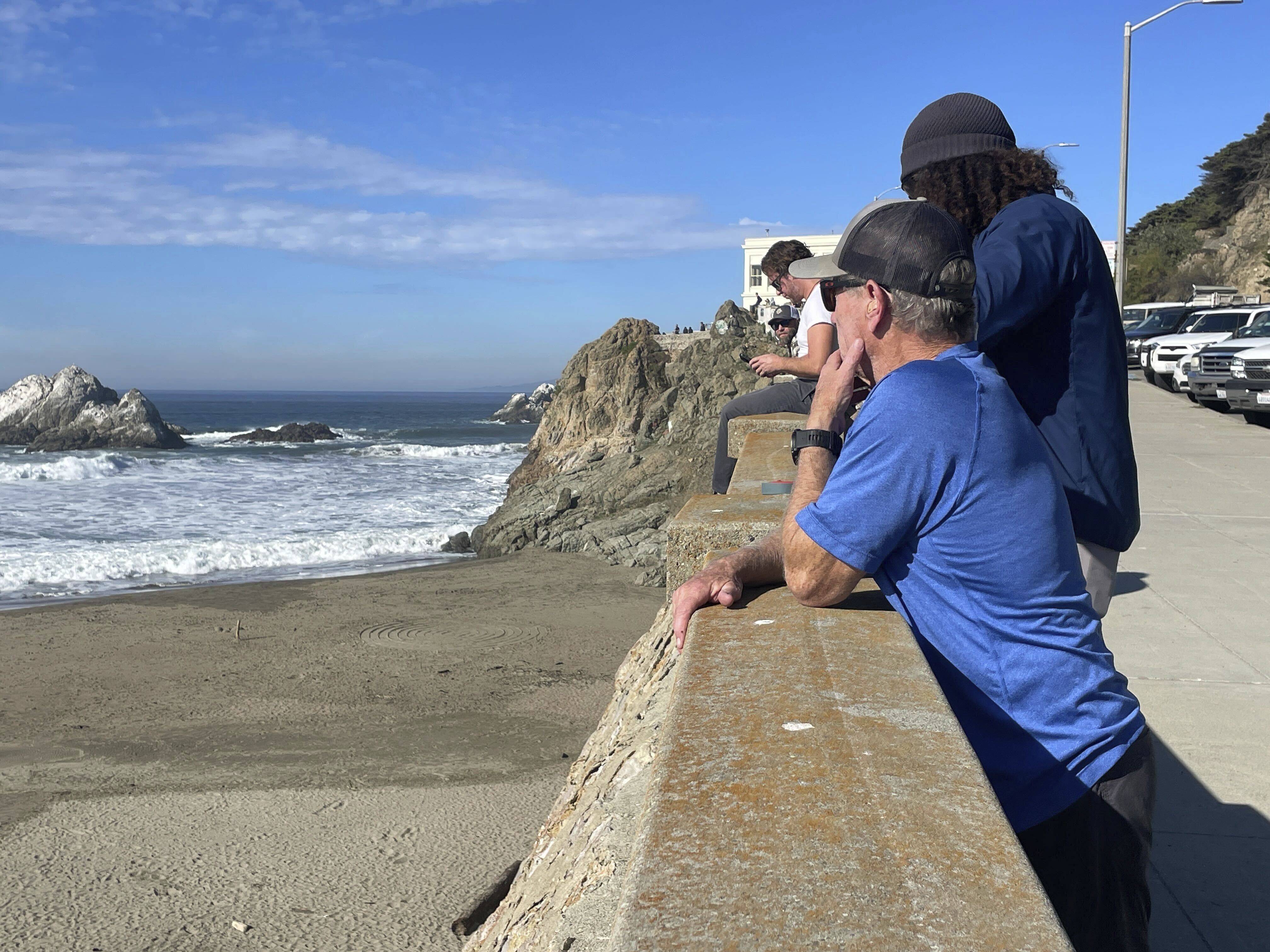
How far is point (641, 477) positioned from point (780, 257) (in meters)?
11.6

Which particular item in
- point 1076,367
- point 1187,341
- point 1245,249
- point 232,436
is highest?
point 1245,249

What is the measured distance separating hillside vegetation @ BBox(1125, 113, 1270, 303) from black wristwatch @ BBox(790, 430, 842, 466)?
173 feet

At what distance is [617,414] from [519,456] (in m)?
16.3

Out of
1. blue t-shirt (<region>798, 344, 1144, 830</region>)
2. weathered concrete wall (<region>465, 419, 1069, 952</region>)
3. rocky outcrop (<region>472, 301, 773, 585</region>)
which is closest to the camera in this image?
weathered concrete wall (<region>465, 419, 1069, 952</region>)

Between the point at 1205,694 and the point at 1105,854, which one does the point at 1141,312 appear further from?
the point at 1105,854

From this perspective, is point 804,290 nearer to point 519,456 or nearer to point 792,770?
point 792,770

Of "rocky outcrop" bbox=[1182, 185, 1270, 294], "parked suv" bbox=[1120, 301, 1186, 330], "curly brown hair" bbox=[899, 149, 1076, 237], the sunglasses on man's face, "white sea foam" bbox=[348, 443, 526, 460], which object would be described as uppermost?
"rocky outcrop" bbox=[1182, 185, 1270, 294]

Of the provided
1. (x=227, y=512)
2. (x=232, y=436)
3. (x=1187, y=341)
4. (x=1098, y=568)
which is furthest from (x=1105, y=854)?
(x=232, y=436)

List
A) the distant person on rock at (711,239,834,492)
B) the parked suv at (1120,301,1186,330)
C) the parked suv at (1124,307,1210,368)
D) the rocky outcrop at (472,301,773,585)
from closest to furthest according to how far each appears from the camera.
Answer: the distant person on rock at (711,239,834,492) → the rocky outcrop at (472,301,773,585) → the parked suv at (1124,307,1210,368) → the parked suv at (1120,301,1186,330)

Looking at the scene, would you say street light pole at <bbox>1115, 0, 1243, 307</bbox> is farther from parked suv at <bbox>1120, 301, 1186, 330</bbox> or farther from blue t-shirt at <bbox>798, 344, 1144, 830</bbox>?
blue t-shirt at <bbox>798, 344, 1144, 830</bbox>

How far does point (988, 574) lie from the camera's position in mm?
1865

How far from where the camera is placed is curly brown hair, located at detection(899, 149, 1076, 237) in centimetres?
262

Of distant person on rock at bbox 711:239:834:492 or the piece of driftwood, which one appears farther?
distant person on rock at bbox 711:239:834:492

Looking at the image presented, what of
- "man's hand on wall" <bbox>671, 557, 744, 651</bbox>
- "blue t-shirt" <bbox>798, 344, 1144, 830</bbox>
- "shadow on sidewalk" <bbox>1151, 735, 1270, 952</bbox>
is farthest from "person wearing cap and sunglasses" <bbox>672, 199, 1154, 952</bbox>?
"shadow on sidewalk" <bbox>1151, 735, 1270, 952</bbox>
